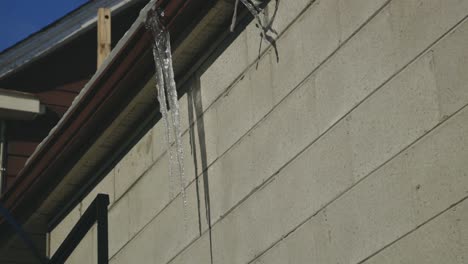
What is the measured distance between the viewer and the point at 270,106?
707 centimetres

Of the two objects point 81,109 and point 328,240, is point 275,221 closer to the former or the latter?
point 328,240

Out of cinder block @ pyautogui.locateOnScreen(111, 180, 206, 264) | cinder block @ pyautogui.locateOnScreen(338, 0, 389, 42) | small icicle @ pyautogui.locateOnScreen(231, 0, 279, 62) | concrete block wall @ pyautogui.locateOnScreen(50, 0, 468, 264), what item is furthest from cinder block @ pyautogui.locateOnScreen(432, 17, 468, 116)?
cinder block @ pyautogui.locateOnScreen(111, 180, 206, 264)

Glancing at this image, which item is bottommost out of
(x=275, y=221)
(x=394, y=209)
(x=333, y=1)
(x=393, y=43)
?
(x=394, y=209)

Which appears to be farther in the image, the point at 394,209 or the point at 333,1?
the point at 333,1

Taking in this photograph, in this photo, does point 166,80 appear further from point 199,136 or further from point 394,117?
point 394,117

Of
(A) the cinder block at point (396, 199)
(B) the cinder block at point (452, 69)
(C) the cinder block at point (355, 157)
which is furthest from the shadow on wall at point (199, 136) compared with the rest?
(B) the cinder block at point (452, 69)

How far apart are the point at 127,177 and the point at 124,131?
1.26 feet

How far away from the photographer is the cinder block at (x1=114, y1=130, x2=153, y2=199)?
28.7 ft

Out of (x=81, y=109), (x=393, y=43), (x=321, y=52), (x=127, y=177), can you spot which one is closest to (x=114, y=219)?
(x=127, y=177)

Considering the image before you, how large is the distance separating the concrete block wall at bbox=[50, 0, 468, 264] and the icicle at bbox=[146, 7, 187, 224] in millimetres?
83

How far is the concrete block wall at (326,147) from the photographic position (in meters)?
5.44

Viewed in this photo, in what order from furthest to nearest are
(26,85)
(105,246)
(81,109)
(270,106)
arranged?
(26,85) < (81,109) < (105,246) < (270,106)

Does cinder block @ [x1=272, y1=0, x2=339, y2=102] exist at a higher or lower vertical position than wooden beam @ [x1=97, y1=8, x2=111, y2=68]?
lower

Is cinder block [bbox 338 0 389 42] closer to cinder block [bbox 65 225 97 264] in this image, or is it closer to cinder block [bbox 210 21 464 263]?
cinder block [bbox 210 21 464 263]
